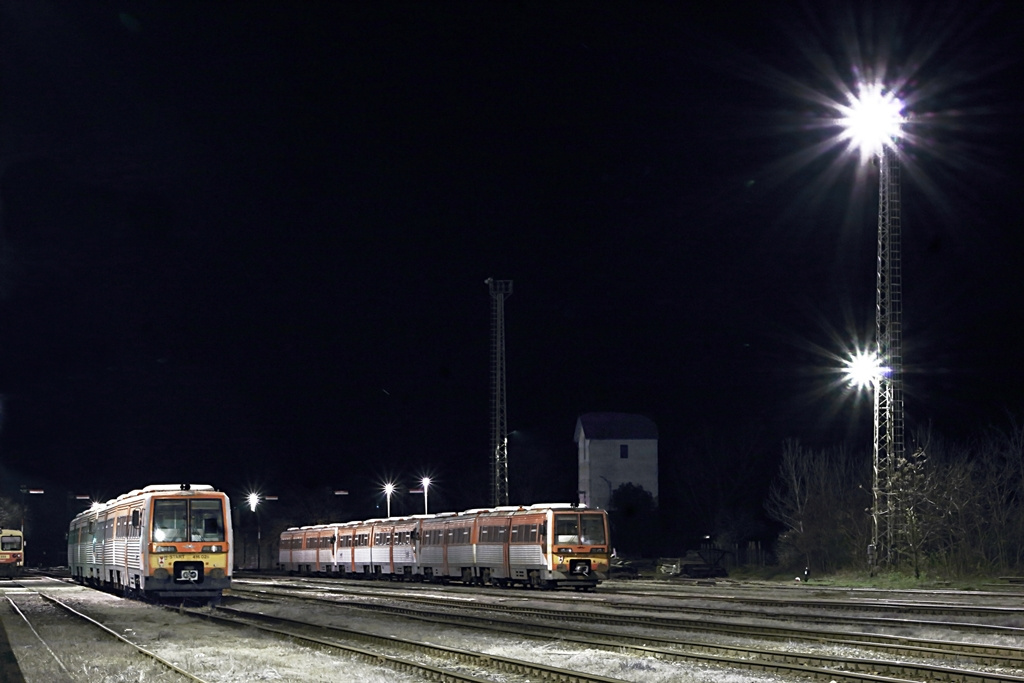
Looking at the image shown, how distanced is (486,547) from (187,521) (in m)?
17.7

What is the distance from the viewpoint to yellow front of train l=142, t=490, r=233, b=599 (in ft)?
115

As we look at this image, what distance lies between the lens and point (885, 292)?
140 ft

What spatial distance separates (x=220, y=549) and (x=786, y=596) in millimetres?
16278

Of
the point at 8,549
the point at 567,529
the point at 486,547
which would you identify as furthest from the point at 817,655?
the point at 8,549

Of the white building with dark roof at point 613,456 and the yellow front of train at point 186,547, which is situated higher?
the white building with dark roof at point 613,456

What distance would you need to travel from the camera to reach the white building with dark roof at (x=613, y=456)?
10756 cm

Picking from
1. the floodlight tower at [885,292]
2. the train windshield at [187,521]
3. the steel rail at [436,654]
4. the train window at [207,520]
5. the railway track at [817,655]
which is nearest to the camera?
the railway track at [817,655]

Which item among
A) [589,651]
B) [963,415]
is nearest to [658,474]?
[963,415]

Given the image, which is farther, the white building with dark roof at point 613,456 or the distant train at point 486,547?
the white building with dark roof at point 613,456

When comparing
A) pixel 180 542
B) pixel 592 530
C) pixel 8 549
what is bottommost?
pixel 8 549

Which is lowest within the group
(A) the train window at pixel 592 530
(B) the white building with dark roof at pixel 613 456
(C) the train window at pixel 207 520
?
(A) the train window at pixel 592 530

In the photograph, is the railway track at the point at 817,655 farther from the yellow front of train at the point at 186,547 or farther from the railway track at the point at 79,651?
the yellow front of train at the point at 186,547

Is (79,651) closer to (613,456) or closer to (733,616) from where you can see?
(733,616)

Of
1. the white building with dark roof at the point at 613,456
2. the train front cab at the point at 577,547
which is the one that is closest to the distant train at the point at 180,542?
the train front cab at the point at 577,547
